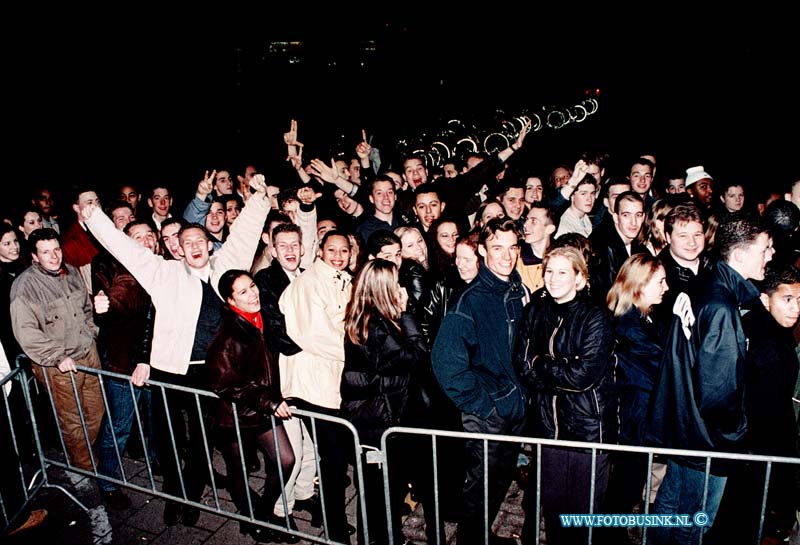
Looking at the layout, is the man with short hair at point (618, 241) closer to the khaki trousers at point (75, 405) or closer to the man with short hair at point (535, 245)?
the man with short hair at point (535, 245)

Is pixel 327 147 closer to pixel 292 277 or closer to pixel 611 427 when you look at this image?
pixel 292 277

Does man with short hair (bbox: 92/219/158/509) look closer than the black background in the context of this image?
Yes

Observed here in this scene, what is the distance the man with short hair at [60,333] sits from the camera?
432cm

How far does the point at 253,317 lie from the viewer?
3.91m

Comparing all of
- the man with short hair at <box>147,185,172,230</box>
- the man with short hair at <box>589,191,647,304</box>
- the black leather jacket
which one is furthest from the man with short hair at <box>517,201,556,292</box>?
the man with short hair at <box>147,185,172,230</box>

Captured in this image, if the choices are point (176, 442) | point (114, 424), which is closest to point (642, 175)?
point (176, 442)

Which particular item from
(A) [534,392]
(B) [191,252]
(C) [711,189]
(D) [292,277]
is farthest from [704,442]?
(C) [711,189]

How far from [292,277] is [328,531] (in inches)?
79.4

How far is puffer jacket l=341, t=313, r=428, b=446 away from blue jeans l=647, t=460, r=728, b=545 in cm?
185

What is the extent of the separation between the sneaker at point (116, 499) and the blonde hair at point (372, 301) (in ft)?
8.92

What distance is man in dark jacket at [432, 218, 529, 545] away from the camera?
3.39 m

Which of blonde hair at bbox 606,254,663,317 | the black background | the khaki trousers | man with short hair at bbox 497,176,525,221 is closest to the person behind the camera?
blonde hair at bbox 606,254,663,317

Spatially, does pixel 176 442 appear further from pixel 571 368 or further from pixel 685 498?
pixel 685 498

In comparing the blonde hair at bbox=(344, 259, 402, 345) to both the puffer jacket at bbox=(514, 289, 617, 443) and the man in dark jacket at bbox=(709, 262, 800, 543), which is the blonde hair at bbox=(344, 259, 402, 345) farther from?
the man in dark jacket at bbox=(709, 262, 800, 543)
